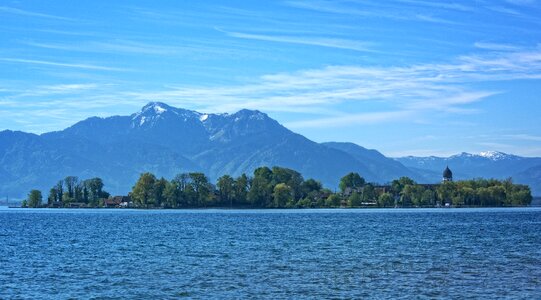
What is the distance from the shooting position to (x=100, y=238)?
310 feet

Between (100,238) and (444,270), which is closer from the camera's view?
(444,270)

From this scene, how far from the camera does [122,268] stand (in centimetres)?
5716

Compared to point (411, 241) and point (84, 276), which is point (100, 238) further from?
point (84, 276)

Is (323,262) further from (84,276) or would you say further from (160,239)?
(160,239)

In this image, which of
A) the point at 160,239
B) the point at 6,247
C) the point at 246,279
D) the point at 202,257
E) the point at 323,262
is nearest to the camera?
the point at 246,279

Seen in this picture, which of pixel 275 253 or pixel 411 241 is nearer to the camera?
pixel 275 253

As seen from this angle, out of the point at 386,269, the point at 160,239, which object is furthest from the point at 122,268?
the point at 160,239

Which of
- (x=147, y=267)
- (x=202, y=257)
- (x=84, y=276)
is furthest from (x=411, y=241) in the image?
(x=84, y=276)

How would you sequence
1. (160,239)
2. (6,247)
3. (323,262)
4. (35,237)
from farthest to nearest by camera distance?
(35,237)
(160,239)
(6,247)
(323,262)

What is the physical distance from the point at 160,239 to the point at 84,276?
37.9 m

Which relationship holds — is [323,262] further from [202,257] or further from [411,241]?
[411,241]

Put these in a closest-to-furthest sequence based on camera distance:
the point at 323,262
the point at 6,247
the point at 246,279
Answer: the point at 246,279, the point at 323,262, the point at 6,247

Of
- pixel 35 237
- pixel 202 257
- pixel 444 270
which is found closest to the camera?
pixel 444 270

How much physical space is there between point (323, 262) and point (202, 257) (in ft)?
35.8
